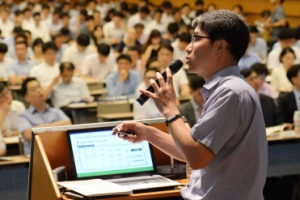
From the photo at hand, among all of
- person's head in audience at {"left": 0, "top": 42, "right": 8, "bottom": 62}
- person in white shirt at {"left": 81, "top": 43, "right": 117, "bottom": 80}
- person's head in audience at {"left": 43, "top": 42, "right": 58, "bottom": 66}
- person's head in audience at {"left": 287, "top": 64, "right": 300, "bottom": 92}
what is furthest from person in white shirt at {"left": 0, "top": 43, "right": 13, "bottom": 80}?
person's head in audience at {"left": 287, "top": 64, "right": 300, "bottom": 92}

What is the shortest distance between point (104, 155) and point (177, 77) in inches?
217

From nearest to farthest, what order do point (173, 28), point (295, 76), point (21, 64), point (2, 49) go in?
point (295, 76)
point (2, 49)
point (21, 64)
point (173, 28)

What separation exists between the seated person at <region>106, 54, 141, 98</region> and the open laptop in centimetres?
554

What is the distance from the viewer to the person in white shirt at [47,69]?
9.55 m

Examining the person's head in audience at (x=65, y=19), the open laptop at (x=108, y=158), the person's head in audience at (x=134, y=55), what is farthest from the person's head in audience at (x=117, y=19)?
the open laptop at (x=108, y=158)

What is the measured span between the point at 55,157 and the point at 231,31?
4.87 feet

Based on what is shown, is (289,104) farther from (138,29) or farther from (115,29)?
(115,29)

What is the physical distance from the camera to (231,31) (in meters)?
2.34

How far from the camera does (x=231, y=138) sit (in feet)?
7.61

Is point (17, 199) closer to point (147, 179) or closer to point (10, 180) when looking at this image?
point (10, 180)

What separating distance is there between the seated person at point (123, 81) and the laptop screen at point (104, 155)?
218 inches

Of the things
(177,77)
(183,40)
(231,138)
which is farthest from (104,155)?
(183,40)

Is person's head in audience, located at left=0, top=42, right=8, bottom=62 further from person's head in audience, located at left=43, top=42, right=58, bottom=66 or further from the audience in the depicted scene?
the audience

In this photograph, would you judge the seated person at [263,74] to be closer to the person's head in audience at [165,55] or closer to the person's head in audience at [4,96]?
the person's head in audience at [165,55]
